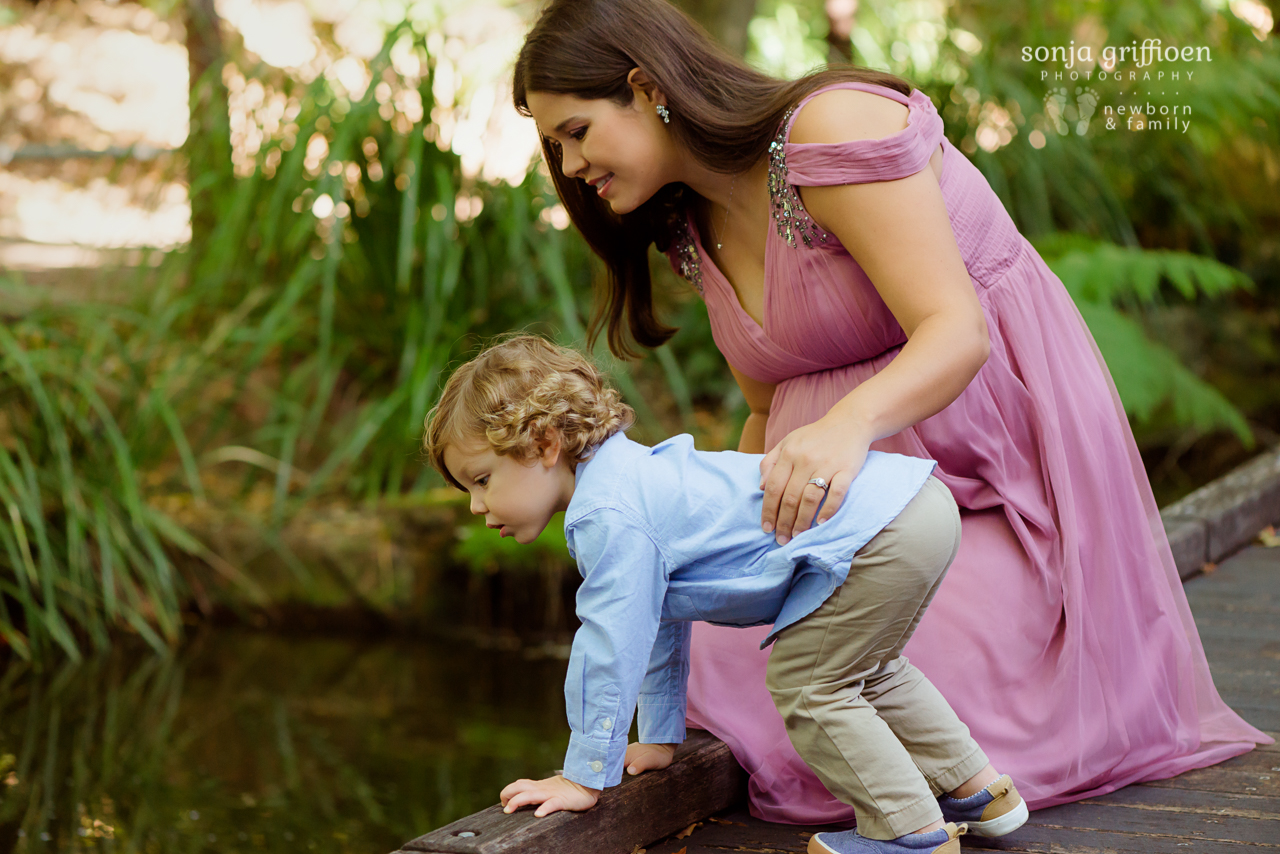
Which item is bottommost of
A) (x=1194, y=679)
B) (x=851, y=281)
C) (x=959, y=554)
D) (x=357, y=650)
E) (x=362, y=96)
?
(x=357, y=650)

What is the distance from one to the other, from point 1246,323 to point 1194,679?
11.1 ft

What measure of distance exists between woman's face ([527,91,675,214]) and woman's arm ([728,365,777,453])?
1.22 ft

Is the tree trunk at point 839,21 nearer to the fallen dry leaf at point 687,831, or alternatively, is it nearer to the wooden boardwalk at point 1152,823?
the wooden boardwalk at point 1152,823

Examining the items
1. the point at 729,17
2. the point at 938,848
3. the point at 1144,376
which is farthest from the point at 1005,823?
the point at 729,17

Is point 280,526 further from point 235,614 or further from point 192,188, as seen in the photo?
point 192,188

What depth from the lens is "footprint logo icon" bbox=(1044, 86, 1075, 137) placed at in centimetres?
465

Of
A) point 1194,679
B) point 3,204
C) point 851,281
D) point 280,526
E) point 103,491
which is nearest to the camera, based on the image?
point 851,281

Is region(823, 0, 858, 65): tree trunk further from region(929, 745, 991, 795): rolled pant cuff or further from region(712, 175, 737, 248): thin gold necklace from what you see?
region(929, 745, 991, 795): rolled pant cuff

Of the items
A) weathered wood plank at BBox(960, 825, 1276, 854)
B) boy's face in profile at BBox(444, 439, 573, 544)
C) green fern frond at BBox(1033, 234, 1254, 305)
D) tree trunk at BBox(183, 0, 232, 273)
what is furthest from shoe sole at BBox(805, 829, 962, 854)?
tree trunk at BBox(183, 0, 232, 273)

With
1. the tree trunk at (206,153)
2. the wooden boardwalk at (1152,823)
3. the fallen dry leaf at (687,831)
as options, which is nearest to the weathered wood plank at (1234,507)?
the wooden boardwalk at (1152,823)

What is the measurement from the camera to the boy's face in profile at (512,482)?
1.35 metres

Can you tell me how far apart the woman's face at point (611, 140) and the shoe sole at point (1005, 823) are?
0.85 meters

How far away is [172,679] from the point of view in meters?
3.33

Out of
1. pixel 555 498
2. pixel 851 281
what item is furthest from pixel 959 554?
pixel 555 498
